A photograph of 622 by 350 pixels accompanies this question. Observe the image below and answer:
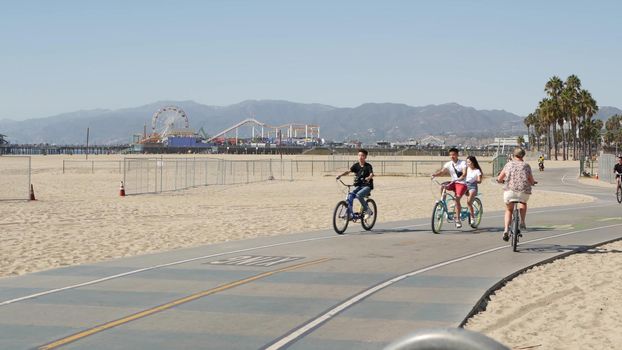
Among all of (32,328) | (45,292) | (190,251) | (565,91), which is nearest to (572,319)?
(32,328)

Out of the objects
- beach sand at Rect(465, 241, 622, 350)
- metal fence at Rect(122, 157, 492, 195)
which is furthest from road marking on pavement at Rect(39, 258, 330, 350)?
metal fence at Rect(122, 157, 492, 195)

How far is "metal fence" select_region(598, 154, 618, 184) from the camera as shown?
5047 centimetres

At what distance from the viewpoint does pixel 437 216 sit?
714 inches

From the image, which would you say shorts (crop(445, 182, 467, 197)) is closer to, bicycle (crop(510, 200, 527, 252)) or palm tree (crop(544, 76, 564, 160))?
bicycle (crop(510, 200, 527, 252))

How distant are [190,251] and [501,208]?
16184 mm

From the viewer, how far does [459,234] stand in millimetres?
18188

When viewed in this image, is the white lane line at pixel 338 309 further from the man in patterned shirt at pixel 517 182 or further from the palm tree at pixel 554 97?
the palm tree at pixel 554 97

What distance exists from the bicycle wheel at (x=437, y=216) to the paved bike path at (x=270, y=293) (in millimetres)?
850

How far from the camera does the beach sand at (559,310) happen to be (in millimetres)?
7859

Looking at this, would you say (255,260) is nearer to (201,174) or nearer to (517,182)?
(517,182)

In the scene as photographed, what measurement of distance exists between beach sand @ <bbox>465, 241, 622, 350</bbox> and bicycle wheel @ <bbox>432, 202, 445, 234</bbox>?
4.94 m

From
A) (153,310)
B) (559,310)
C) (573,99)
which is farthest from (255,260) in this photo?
(573,99)

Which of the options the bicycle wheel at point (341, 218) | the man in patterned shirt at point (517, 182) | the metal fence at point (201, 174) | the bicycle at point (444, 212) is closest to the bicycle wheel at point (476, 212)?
the bicycle at point (444, 212)

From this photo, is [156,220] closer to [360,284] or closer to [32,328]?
[360,284]
